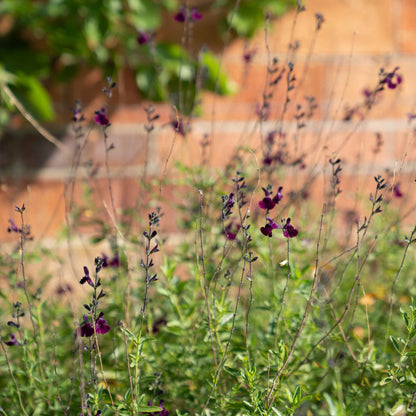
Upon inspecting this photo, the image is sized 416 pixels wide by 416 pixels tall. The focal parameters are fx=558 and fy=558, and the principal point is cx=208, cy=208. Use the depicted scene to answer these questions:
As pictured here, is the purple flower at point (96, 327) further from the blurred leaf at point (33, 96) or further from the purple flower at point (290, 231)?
the blurred leaf at point (33, 96)

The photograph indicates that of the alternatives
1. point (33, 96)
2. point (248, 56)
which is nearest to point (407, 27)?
point (248, 56)

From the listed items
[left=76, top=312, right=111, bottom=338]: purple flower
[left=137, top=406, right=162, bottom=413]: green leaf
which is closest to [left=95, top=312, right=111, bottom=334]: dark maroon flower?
[left=76, top=312, right=111, bottom=338]: purple flower

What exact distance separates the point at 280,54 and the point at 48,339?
4.12ft

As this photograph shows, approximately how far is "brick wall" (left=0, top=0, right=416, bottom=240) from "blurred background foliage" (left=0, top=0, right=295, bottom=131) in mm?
62

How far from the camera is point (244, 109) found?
1934 millimetres

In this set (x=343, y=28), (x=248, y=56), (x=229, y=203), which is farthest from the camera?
(x=343, y=28)

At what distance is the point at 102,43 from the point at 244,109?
1.71ft

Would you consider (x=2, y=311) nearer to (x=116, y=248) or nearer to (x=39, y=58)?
(x=116, y=248)

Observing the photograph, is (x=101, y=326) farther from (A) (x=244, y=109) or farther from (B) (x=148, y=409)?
(A) (x=244, y=109)

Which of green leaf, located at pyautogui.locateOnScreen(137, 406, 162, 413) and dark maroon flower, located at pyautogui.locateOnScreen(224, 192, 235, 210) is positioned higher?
dark maroon flower, located at pyautogui.locateOnScreen(224, 192, 235, 210)

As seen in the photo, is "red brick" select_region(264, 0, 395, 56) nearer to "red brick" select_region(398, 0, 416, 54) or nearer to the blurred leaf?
"red brick" select_region(398, 0, 416, 54)

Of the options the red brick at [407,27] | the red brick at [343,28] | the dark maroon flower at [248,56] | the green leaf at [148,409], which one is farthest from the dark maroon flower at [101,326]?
the red brick at [407,27]

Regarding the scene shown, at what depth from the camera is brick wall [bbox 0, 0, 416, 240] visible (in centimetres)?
188

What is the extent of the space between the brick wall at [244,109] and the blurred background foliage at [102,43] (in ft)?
0.20
